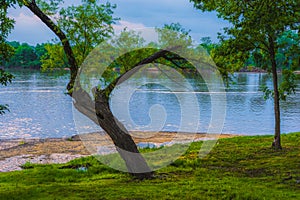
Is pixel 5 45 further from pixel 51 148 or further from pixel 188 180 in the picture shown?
pixel 51 148

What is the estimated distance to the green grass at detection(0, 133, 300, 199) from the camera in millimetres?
8656

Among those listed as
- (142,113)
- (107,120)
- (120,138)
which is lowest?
(142,113)

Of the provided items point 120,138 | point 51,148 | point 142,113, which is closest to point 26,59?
point 142,113

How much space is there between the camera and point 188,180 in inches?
411

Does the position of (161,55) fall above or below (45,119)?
above

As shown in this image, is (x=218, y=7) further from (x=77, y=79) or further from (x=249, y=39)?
(x=77, y=79)

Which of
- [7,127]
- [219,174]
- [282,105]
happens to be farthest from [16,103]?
[219,174]

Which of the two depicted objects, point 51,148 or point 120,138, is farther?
point 51,148

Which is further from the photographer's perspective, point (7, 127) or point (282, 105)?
point (282, 105)

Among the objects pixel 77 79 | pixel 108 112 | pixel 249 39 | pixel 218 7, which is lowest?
pixel 108 112

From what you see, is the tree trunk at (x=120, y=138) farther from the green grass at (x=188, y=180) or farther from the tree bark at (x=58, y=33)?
the tree bark at (x=58, y=33)

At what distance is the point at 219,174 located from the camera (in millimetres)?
11352

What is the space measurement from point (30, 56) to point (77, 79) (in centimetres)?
11201

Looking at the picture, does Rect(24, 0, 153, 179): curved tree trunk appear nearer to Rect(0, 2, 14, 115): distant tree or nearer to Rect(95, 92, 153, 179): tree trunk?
Rect(95, 92, 153, 179): tree trunk
